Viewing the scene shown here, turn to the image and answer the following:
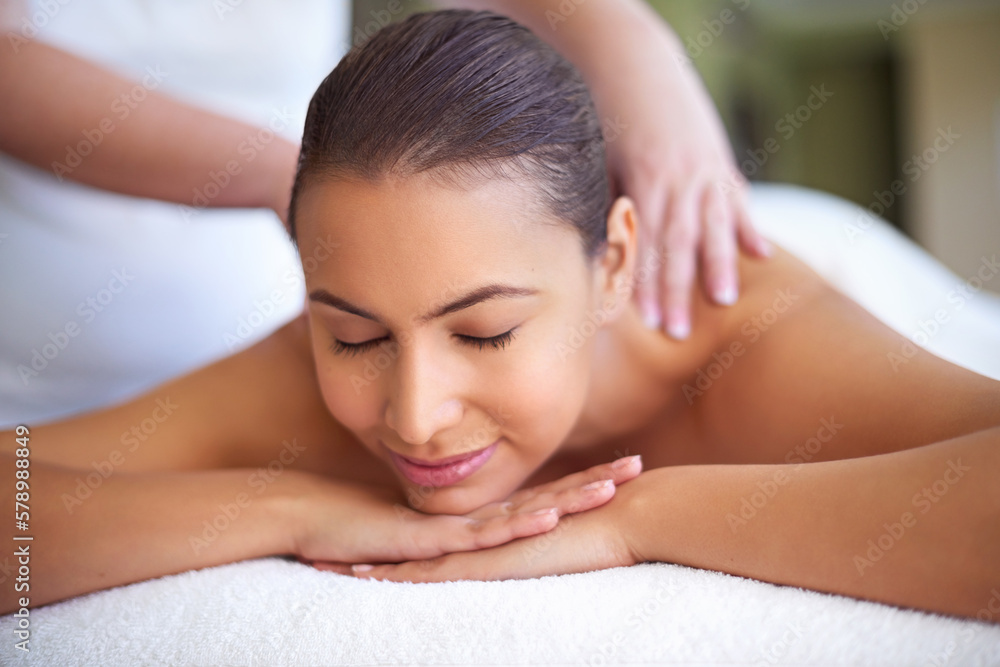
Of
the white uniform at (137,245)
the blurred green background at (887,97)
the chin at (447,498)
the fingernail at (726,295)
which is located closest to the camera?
the chin at (447,498)

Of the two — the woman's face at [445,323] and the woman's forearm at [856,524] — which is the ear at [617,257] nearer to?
the woman's face at [445,323]

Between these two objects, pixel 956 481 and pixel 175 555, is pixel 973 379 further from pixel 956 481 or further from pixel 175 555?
pixel 175 555

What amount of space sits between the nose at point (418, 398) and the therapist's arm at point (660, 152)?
49cm

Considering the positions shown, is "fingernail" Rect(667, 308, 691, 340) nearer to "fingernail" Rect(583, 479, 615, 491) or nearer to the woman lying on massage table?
the woman lying on massage table

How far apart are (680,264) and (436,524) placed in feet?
1.89

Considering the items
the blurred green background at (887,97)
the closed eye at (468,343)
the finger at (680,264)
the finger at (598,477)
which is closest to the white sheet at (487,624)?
the finger at (598,477)

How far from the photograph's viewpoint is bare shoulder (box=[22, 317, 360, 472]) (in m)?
1.05

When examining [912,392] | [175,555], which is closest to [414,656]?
[175,555]

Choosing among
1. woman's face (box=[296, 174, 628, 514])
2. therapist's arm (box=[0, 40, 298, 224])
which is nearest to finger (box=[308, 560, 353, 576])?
woman's face (box=[296, 174, 628, 514])

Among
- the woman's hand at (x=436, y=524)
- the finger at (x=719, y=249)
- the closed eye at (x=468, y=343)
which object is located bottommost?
the woman's hand at (x=436, y=524)

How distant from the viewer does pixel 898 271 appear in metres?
2.02

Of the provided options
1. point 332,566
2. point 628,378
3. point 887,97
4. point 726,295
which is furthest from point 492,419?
point 887,97

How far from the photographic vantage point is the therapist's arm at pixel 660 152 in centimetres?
122

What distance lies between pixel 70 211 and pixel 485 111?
0.91 meters
